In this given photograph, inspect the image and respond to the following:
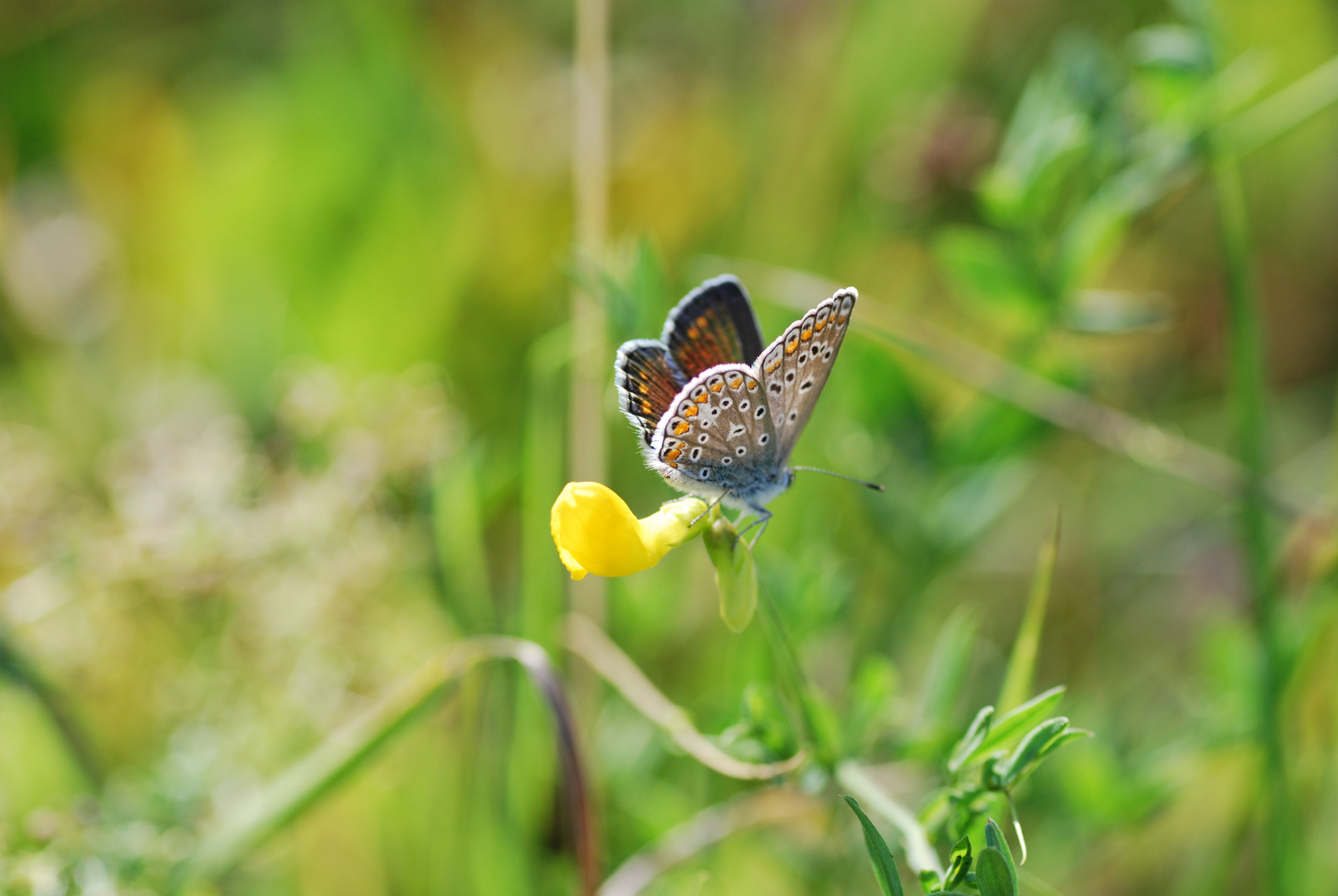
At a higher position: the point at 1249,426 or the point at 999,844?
the point at 1249,426

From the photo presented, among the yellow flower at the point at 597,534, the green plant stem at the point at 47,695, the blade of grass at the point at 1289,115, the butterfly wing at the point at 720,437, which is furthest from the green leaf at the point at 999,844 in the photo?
the green plant stem at the point at 47,695

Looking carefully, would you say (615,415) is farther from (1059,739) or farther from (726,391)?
(1059,739)

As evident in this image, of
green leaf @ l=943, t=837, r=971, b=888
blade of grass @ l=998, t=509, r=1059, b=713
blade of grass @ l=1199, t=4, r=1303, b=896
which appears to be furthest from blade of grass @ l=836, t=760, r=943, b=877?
blade of grass @ l=1199, t=4, r=1303, b=896

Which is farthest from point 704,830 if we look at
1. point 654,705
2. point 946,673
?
point 946,673

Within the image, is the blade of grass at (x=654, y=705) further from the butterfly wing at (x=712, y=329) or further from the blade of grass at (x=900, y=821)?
the butterfly wing at (x=712, y=329)

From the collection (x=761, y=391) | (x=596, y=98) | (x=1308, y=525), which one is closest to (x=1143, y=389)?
(x=1308, y=525)

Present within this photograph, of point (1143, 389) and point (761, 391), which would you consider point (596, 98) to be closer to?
point (761, 391)

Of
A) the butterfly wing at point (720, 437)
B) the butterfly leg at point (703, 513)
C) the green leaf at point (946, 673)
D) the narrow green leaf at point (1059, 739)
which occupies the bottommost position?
the narrow green leaf at point (1059, 739)

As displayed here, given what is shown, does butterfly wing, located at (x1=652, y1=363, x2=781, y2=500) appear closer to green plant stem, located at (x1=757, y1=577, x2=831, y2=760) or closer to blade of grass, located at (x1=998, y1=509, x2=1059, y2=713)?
green plant stem, located at (x1=757, y1=577, x2=831, y2=760)
